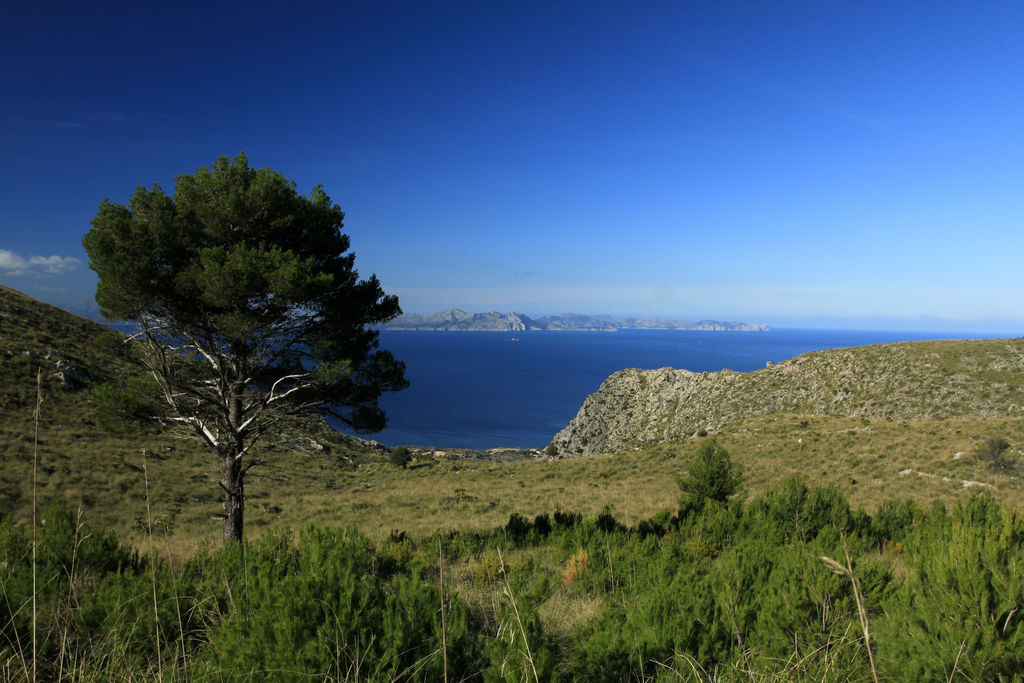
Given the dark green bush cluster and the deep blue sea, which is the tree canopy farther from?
the deep blue sea

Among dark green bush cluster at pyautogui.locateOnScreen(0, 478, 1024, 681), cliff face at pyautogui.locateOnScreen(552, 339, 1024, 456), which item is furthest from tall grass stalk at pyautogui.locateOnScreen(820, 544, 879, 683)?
cliff face at pyautogui.locateOnScreen(552, 339, 1024, 456)

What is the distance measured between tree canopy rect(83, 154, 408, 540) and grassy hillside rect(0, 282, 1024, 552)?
1671 millimetres

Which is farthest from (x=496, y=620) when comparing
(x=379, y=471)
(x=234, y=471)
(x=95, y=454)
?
(x=379, y=471)

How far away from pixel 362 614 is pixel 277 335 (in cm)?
766

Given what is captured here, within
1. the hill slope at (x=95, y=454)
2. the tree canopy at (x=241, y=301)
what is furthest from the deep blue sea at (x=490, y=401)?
the tree canopy at (x=241, y=301)

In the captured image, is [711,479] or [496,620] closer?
[496,620]

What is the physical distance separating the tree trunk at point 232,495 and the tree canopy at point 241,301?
0.02m

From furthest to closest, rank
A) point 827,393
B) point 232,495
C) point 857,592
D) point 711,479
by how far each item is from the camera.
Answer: point 827,393 < point 711,479 < point 232,495 < point 857,592

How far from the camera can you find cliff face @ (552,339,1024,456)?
1437 inches

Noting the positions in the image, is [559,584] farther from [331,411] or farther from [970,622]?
[331,411]

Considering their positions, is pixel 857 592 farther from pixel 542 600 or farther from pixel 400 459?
pixel 400 459

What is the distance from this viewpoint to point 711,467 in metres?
15.0

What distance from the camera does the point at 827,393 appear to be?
4156cm

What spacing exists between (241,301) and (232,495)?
3.80 m
